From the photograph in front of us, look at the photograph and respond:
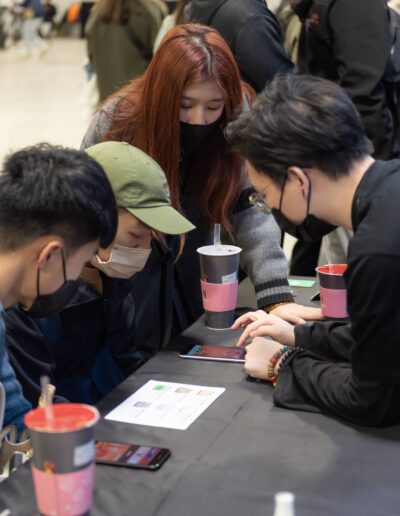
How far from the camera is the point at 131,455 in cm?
172

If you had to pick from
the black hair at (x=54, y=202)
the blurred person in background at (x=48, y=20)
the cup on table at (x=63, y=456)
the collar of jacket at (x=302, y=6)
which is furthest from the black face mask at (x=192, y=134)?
the blurred person in background at (x=48, y=20)

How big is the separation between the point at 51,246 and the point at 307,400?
0.65 meters

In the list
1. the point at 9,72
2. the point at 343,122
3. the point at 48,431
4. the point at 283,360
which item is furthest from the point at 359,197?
the point at 9,72

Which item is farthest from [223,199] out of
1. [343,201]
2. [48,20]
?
[48,20]

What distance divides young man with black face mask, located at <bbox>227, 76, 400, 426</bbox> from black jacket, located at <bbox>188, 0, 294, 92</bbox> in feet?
5.42

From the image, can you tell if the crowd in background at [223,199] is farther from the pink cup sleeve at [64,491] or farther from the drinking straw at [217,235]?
the pink cup sleeve at [64,491]

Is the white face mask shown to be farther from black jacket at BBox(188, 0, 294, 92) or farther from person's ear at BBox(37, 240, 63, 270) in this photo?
black jacket at BBox(188, 0, 294, 92)

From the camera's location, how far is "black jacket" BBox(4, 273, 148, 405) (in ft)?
6.97

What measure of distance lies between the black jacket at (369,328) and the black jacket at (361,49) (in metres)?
1.95

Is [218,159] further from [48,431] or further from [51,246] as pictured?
[48,431]

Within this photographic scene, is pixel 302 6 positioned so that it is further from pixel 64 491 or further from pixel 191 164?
pixel 64 491

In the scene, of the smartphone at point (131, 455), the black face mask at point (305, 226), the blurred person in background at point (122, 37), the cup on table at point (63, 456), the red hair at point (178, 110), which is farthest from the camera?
the blurred person in background at point (122, 37)

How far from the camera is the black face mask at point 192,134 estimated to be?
269 cm

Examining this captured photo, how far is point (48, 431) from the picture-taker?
129 cm
